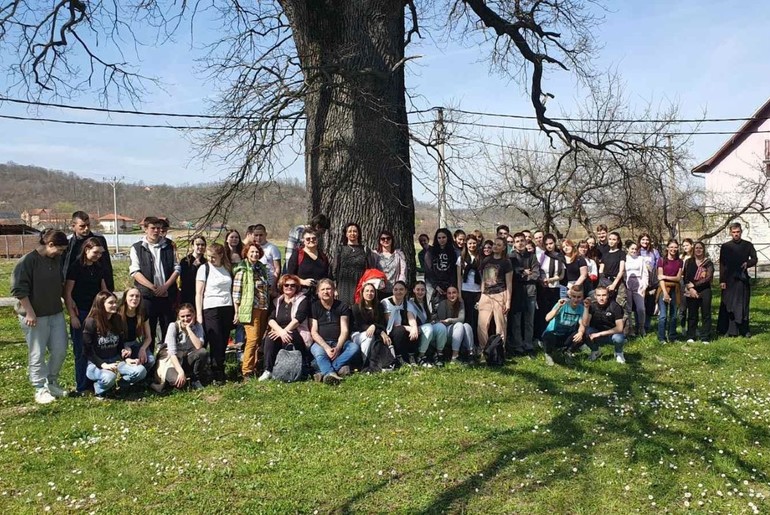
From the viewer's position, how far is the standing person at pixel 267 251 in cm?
762

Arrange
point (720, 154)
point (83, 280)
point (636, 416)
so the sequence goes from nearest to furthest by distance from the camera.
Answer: point (636, 416) → point (83, 280) → point (720, 154)

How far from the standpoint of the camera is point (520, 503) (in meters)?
Result: 4.02

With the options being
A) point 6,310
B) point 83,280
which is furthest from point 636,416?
point 6,310

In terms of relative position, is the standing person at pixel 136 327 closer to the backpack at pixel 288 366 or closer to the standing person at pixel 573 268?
the backpack at pixel 288 366

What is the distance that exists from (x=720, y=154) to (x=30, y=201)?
119909mm

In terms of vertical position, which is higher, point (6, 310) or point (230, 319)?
point (230, 319)

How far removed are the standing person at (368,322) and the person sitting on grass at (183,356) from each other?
73.3 inches

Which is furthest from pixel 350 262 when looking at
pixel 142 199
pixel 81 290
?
pixel 142 199

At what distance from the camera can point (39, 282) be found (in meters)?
6.25

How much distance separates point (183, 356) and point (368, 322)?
2275mm

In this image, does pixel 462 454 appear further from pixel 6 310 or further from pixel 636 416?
pixel 6 310

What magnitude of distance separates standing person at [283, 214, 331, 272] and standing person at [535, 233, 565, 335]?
3.46 metres

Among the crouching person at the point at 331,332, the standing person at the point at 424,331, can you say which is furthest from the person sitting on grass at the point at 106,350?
the standing person at the point at 424,331

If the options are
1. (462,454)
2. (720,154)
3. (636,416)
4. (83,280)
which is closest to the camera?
(462,454)
